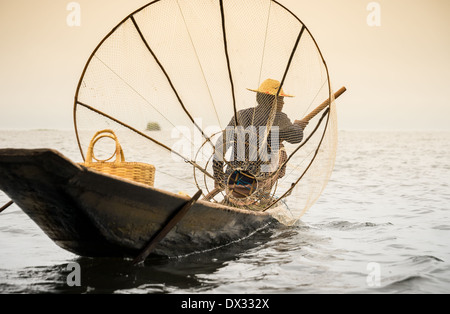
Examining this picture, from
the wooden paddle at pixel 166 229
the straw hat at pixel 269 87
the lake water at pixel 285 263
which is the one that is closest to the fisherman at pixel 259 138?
the straw hat at pixel 269 87

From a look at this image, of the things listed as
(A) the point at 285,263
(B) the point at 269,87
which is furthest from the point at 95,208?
(B) the point at 269,87

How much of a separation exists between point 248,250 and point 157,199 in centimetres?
155

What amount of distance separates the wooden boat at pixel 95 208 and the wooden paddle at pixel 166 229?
4 centimetres

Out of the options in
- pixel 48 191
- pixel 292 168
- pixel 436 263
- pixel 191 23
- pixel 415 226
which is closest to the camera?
pixel 48 191

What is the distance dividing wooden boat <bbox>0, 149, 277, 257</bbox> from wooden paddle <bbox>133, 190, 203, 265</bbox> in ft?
0.12

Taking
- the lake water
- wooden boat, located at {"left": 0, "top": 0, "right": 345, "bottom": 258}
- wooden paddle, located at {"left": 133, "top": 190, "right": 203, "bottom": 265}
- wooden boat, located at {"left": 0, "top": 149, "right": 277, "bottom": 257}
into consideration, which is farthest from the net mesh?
wooden paddle, located at {"left": 133, "top": 190, "right": 203, "bottom": 265}

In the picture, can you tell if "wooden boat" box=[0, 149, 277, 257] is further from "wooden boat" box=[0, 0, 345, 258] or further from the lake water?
the lake water

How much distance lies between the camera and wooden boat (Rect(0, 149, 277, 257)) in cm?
308

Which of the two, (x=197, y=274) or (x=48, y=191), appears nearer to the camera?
(x=48, y=191)

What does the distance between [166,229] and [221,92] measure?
184 cm

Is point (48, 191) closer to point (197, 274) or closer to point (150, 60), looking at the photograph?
point (197, 274)

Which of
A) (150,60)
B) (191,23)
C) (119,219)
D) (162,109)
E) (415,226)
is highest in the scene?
(191,23)

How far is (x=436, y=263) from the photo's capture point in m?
4.43
